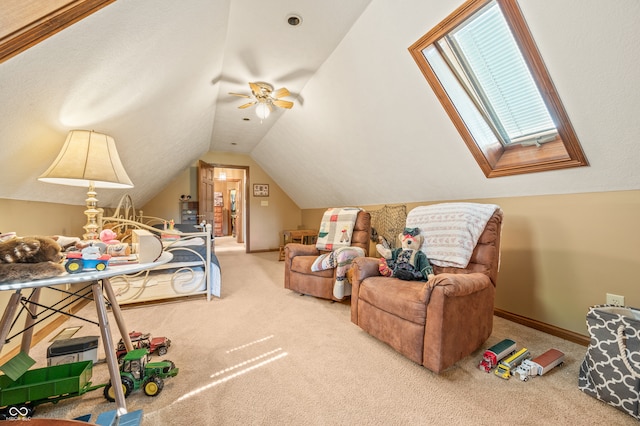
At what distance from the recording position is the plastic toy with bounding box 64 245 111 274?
3.74 ft

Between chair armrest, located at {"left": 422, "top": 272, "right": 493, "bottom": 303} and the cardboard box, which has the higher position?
chair armrest, located at {"left": 422, "top": 272, "right": 493, "bottom": 303}

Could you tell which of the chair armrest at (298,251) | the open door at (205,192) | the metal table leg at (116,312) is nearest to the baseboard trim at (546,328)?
the chair armrest at (298,251)

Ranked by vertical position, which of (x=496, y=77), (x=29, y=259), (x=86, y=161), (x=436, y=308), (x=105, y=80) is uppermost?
(x=496, y=77)

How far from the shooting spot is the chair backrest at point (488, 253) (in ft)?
6.30

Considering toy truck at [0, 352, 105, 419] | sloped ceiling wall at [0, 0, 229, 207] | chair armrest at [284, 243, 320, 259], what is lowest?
toy truck at [0, 352, 105, 419]

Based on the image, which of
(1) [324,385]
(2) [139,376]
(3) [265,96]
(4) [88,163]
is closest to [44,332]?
(2) [139,376]

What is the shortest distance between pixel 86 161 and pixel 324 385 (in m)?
1.78

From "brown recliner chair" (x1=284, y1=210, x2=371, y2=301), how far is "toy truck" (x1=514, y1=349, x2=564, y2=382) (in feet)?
5.15

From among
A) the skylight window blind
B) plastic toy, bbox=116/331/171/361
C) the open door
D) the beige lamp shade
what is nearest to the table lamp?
the beige lamp shade

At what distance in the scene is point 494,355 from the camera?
1658 millimetres

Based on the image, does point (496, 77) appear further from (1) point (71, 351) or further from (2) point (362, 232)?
(1) point (71, 351)

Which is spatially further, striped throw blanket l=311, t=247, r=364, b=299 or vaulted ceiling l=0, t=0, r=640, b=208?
striped throw blanket l=311, t=247, r=364, b=299

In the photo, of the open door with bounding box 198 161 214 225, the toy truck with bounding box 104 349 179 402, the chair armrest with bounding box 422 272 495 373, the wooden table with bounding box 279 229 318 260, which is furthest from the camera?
the wooden table with bounding box 279 229 318 260

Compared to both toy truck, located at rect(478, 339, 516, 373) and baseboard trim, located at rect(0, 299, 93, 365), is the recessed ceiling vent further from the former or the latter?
baseboard trim, located at rect(0, 299, 93, 365)
